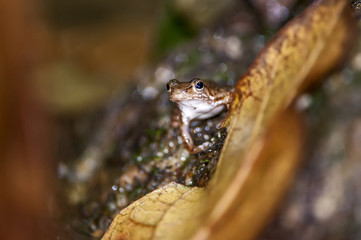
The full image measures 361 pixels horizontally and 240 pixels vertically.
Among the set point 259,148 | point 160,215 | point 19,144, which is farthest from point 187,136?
point 19,144

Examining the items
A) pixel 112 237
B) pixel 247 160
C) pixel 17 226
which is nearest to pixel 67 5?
pixel 17 226

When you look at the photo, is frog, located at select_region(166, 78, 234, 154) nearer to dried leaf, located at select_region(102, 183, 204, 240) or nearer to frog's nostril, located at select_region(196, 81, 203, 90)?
frog's nostril, located at select_region(196, 81, 203, 90)

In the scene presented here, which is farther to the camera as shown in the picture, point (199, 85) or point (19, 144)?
point (19, 144)

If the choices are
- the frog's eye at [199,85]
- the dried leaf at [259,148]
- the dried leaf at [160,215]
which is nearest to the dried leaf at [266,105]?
the dried leaf at [259,148]

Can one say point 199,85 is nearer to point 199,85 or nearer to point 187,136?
point 199,85

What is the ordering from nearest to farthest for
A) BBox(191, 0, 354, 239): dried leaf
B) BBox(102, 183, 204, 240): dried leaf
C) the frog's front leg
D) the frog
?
1. BBox(191, 0, 354, 239): dried leaf
2. BBox(102, 183, 204, 240): dried leaf
3. the frog's front leg
4. the frog

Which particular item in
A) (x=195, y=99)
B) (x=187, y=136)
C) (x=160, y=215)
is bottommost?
(x=160, y=215)

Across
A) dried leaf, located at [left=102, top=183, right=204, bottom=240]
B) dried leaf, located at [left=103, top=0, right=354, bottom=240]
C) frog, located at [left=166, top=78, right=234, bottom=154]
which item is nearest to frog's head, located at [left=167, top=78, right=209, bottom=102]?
A: frog, located at [left=166, top=78, right=234, bottom=154]
